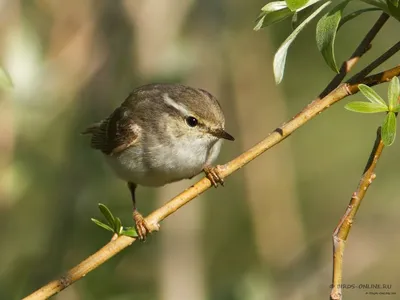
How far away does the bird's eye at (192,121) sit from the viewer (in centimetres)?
401

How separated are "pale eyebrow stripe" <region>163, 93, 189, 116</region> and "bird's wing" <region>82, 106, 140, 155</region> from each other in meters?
0.27

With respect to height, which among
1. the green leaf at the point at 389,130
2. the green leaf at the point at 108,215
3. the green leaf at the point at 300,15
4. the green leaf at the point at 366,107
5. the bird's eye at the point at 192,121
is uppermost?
the green leaf at the point at 300,15

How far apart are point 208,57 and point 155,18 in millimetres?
580

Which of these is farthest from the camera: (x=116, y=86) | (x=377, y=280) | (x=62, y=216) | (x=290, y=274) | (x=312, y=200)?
(x=312, y=200)

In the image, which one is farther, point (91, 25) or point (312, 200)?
point (312, 200)

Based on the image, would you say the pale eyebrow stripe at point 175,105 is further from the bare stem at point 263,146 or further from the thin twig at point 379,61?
the thin twig at point 379,61

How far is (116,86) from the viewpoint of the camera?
523cm

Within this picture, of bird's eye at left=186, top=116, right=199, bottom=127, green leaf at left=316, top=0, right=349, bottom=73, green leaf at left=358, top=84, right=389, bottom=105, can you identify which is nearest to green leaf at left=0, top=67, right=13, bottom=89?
green leaf at left=316, top=0, right=349, bottom=73

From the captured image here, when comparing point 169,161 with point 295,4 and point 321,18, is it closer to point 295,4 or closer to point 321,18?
point 321,18

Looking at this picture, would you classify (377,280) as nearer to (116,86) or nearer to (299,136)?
(299,136)

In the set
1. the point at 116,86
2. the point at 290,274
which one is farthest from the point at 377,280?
the point at 116,86

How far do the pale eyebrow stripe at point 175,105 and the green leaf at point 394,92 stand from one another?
1995 millimetres

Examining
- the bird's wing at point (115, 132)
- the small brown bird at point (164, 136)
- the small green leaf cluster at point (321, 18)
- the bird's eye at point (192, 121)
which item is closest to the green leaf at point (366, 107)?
the small green leaf cluster at point (321, 18)

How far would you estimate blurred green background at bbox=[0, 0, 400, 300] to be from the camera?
442 cm
